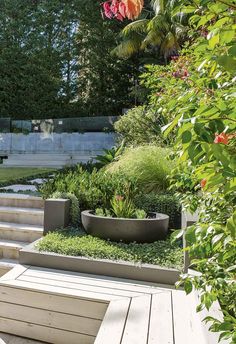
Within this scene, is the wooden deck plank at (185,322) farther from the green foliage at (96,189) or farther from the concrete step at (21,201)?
the concrete step at (21,201)

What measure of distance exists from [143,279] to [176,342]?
0.98m

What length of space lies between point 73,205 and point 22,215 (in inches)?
33.2

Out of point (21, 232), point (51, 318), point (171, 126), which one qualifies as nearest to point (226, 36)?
point (171, 126)

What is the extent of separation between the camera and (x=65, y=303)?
2.51 metres

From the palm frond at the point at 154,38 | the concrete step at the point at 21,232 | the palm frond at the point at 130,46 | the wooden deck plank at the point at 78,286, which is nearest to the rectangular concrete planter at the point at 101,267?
the wooden deck plank at the point at 78,286

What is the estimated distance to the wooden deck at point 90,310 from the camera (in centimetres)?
209

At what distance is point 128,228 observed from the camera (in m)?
3.35

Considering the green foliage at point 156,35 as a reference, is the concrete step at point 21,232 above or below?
below

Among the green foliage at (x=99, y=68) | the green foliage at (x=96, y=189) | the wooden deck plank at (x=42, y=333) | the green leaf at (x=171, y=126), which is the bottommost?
the wooden deck plank at (x=42, y=333)

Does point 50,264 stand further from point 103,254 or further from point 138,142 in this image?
point 138,142

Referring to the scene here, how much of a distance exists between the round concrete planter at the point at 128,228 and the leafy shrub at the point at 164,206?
559 millimetres

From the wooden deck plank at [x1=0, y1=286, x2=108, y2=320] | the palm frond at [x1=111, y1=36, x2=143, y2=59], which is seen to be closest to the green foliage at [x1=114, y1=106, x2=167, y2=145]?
the wooden deck plank at [x1=0, y1=286, x2=108, y2=320]

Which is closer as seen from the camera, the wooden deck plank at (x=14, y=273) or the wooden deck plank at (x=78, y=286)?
the wooden deck plank at (x=78, y=286)

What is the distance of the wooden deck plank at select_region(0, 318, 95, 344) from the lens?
96.7 inches
